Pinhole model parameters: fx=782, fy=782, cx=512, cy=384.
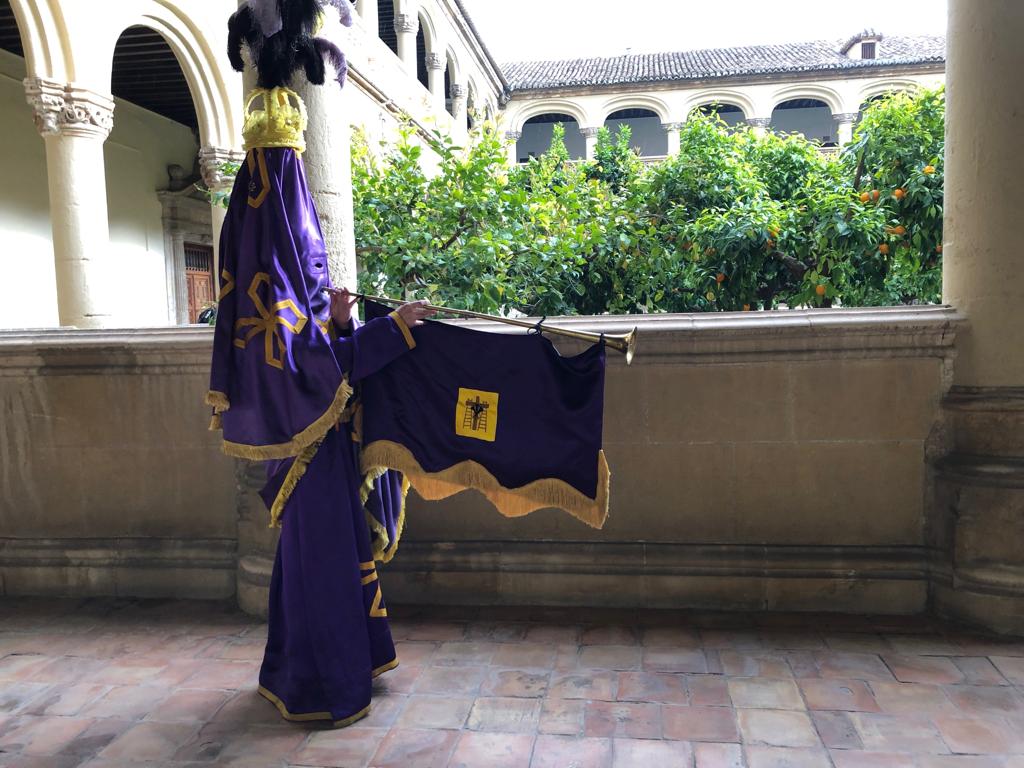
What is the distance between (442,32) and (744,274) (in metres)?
16.9

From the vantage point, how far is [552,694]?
8.57 ft

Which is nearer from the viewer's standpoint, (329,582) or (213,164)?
(329,582)

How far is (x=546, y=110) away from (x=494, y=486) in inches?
1116

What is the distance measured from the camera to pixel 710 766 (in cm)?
217

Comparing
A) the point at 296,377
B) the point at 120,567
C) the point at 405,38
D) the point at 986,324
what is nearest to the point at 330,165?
the point at 296,377

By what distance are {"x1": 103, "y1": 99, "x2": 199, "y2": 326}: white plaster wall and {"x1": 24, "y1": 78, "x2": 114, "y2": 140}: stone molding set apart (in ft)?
14.1

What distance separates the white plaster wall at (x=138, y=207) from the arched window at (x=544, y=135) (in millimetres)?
17158

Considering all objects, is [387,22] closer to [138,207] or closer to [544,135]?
[138,207]

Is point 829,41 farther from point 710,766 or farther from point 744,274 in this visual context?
point 710,766

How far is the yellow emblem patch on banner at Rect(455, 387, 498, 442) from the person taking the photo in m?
2.54

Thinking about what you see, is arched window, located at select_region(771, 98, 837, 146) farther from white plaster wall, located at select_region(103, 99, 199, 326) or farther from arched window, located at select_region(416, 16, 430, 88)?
white plaster wall, located at select_region(103, 99, 199, 326)

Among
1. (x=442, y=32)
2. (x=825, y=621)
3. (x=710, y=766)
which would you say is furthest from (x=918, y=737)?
(x=442, y=32)

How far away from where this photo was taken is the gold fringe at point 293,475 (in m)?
2.46

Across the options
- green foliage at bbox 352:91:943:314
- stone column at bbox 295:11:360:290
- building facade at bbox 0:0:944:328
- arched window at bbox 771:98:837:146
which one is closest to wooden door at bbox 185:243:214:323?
building facade at bbox 0:0:944:328
